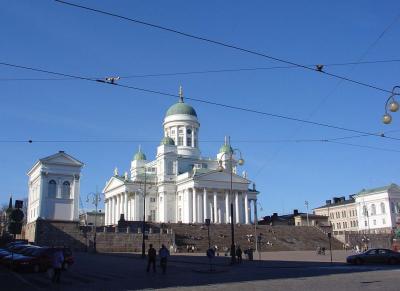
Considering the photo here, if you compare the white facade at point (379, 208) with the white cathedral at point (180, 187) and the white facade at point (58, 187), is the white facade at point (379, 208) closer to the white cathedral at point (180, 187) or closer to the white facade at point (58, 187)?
the white cathedral at point (180, 187)

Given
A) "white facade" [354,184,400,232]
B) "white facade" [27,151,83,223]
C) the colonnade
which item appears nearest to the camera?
"white facade" [27,151,83,223]

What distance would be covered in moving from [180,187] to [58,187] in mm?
29695

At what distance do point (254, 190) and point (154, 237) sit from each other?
162ft

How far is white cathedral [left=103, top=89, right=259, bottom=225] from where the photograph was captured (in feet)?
323

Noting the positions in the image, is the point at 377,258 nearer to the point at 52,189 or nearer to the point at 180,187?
the point at 52,189

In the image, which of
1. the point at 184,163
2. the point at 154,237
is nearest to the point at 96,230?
the point at 154,237

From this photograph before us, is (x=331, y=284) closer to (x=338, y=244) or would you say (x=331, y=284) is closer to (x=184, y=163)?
(x=338, y=244)

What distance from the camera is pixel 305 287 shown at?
1809 cm

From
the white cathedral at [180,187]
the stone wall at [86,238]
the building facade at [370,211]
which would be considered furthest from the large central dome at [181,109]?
the stone wall at [86,238]

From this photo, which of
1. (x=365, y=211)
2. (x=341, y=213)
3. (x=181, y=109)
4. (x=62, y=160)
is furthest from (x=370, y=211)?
(x=62, y=160)

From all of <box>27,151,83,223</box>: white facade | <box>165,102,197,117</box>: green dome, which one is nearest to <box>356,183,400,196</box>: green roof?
<box>165,102,197,117</box>: green dome

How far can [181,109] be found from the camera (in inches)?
4405

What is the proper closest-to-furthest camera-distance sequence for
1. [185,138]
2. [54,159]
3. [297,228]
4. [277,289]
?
[277,289], [54,159], [297,228], [185,138]

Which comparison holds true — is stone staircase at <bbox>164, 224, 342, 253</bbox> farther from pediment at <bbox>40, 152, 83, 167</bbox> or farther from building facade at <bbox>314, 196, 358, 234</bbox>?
building facade at <bbox>314, 196, 358, 234</bbox>
